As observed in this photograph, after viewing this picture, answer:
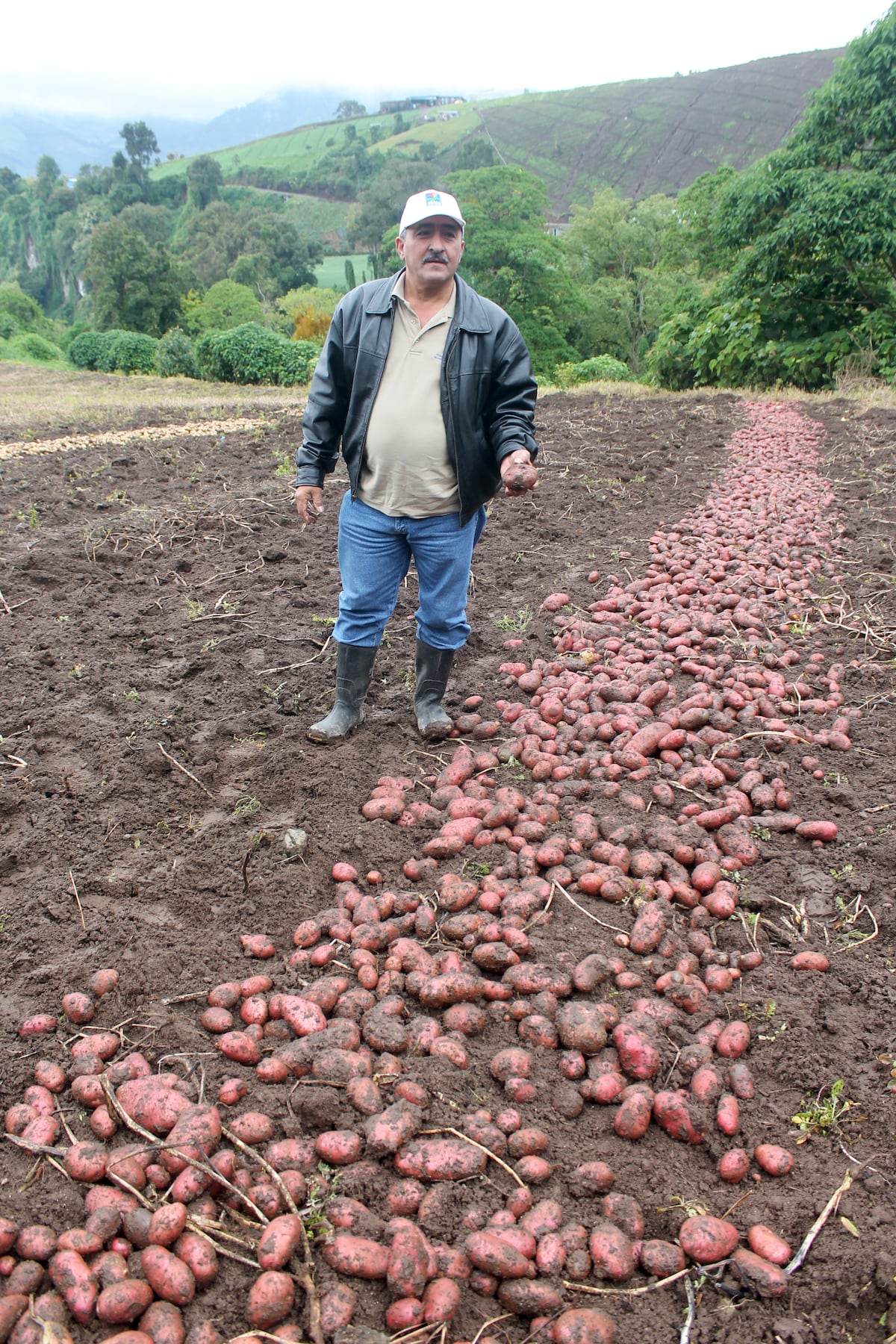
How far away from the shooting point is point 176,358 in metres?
27.6

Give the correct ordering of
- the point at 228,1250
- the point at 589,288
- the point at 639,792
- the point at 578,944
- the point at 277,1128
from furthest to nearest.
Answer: the point at 589,288 < the point at 639,792 < the point at 578,944 < the point at 277,1128 < the point at 228,1250

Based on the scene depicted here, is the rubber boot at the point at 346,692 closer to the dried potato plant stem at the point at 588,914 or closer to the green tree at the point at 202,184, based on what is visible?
the dried potato plant stem at the point at 588,914

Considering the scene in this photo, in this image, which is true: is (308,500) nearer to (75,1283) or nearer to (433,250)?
(433,250)

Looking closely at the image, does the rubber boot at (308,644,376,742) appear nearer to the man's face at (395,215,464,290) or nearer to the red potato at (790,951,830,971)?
the man's face at (395,215,464,290)

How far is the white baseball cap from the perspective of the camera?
2617 millimetres

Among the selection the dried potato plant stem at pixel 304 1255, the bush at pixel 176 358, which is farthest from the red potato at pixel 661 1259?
the bush at pixel 176 358

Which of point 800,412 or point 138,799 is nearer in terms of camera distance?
point 138,799

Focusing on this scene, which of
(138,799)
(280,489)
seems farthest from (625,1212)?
(280,489)

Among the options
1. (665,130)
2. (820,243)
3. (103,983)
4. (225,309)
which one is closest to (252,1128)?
(103,983)

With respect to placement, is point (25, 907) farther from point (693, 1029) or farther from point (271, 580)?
point (271, 580)

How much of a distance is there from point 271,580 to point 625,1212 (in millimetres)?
3827

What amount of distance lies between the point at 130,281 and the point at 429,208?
41.9 m

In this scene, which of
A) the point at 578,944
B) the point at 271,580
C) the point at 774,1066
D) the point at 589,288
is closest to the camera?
the point at 774,1066

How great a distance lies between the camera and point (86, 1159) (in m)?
1.56
